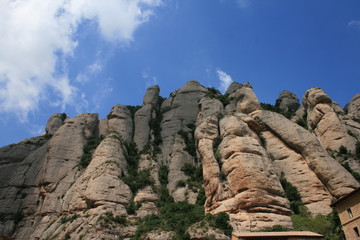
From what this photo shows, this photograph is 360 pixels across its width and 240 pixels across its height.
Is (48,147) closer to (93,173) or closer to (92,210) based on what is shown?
(93,173)

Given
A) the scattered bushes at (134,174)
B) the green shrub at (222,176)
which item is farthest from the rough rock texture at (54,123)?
the green shrub at (222,176)

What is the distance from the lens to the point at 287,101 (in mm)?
72938

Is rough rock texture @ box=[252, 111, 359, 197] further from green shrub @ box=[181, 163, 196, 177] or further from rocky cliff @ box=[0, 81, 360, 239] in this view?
green shrub @ box=[181, 163, 196, 177]

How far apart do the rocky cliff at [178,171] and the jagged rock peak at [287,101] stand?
35.2 feet

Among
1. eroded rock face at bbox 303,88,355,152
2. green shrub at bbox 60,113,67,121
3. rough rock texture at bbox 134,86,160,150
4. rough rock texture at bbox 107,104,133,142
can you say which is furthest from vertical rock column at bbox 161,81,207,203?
green shrub at bbox 60,113,67,121

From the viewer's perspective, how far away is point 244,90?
55.8m

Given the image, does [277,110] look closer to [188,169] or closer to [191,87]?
[191,87]

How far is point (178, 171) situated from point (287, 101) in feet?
111

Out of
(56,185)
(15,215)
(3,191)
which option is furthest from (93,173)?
(3,191)

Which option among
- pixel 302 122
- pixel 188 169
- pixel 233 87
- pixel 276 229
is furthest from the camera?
→ pixel 233 87

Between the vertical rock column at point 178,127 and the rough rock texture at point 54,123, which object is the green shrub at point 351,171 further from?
the rough rock texture at point 54,123

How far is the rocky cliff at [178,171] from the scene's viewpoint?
36906 millimetres

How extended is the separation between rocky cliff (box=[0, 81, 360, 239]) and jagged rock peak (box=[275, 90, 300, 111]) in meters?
10.7

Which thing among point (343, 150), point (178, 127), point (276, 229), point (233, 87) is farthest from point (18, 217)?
point (233, 87)
